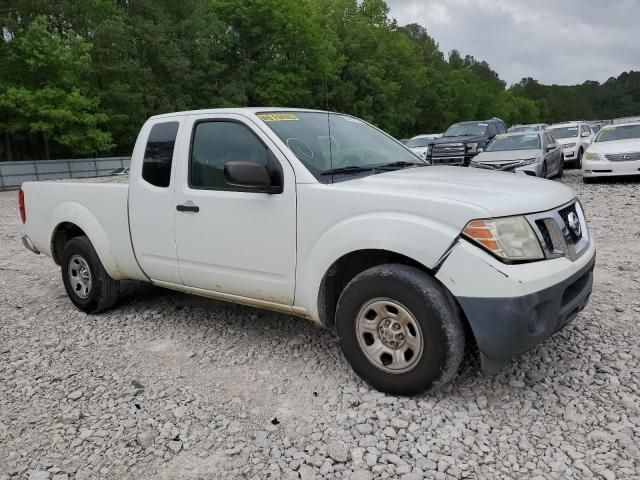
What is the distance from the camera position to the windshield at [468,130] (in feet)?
60.1

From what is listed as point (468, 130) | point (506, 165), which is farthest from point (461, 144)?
point (506, 165)

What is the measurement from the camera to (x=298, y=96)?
34.0 m

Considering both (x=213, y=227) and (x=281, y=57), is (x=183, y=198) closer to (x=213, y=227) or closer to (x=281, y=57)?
(x=213, y=227)

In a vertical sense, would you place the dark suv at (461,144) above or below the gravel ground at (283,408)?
above

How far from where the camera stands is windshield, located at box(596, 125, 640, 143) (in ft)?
43.5

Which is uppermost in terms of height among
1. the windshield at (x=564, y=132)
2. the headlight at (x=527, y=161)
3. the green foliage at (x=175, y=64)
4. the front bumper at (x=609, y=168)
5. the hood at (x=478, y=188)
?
the green foliage at (x=175, y=64)

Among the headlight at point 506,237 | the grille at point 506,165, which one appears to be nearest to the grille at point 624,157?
the grille at point 506,165

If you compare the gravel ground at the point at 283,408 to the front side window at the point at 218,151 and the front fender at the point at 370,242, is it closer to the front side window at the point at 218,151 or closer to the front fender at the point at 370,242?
the front fender at the point at 370,242

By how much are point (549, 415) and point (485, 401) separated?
35 cm

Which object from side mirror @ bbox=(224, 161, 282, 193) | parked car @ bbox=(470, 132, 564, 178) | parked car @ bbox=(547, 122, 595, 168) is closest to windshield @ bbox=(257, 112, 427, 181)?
side mirror @ bbox=(224, 161, 282, 193)

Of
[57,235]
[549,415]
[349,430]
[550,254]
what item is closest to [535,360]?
[549,415]

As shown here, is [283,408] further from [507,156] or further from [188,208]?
[507,156]

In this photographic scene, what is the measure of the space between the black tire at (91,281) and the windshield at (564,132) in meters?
17.2

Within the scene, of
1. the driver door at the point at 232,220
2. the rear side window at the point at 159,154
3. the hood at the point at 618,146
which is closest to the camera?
the driver door at the point at 232,220
